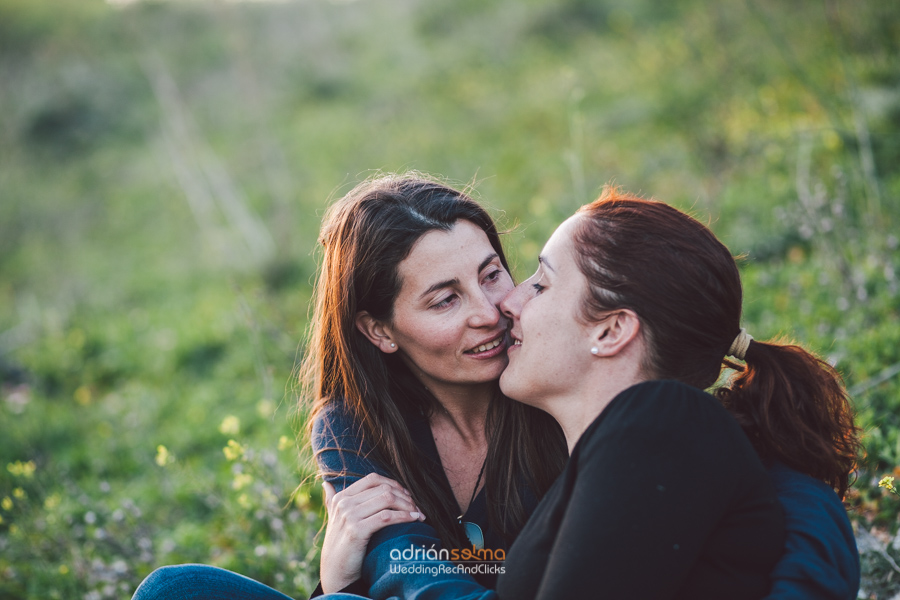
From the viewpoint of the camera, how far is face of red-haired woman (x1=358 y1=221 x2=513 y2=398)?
242cm

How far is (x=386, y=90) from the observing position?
12.5 metres

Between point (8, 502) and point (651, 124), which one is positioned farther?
point (651, 124)

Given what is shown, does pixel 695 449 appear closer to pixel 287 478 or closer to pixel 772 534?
pixel 772 534

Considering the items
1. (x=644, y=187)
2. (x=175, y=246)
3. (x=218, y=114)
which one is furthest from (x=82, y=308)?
(x=644, y=187)

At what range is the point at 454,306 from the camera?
97.0 inches

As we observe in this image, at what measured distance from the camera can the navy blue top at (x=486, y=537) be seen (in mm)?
1593

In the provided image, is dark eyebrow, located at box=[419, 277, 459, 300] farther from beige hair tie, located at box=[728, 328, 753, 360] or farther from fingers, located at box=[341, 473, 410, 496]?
beige hair tie, located at box=[728, 328, 753, 360]

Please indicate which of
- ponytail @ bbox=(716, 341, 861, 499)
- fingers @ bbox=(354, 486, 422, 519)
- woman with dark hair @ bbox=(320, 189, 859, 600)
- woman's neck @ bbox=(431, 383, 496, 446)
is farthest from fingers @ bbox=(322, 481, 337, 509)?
ponytail @ bbox=(716, 341, 861, 499)

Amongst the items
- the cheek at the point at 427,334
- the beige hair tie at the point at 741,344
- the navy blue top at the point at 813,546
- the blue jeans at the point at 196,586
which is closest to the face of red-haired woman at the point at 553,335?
the cheek at the point at 427,334

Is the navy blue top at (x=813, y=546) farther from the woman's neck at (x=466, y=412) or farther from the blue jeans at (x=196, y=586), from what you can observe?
the blue jeans at (x=196, y=586)

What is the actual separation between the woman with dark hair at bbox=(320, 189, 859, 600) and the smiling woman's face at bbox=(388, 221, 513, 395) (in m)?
0.15

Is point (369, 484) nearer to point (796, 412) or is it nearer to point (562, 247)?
point (562, 247)

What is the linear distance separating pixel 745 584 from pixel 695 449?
15.3 inches

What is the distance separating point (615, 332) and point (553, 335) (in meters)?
0.19
